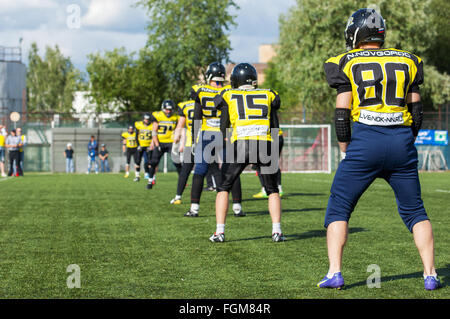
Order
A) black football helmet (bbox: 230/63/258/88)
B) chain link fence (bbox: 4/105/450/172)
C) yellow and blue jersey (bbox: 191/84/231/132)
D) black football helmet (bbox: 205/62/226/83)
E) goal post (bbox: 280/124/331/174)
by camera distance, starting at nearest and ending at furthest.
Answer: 1. black football helmet (bbox: 230/63/258/88)
2. yellow and blue jersey (bbox: 191/84/231/132)
3. black football helmet (bbox: 205/62/226/83)
4. goal post (bbox: 280/124/331/174)
5. chain link fence (bbox: 4/105/450/172)

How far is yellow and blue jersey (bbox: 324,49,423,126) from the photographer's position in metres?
4.42

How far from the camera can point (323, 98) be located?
3891 centimetres

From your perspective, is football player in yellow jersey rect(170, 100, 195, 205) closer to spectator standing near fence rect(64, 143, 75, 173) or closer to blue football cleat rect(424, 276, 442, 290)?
blue football cleat rect(424, 276, 442, 290)

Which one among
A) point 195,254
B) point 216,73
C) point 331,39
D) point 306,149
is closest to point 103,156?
point 306,149

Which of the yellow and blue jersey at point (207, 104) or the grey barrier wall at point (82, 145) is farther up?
the yellow and blue jersey at point (207, 104)

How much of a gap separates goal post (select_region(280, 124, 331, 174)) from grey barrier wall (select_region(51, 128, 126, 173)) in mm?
8792

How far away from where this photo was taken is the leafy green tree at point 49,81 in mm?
86750

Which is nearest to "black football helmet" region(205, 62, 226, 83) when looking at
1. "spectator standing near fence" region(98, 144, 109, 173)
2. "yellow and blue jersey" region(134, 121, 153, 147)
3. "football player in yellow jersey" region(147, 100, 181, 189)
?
"football player in yellow jersey" region(147, 100, 181, 189)

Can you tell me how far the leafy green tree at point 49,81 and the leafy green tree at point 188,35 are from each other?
44396 mm

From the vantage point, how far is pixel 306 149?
109ft

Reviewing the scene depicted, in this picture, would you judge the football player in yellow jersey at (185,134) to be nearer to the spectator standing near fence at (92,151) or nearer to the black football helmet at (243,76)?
the black football helmet at (243,76)

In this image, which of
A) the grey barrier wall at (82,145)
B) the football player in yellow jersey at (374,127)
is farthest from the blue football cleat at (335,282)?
the grey barrier wall at (82,145)

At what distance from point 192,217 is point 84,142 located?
88.2ft

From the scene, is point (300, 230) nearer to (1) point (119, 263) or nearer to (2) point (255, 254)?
(2) point (255, 254)
